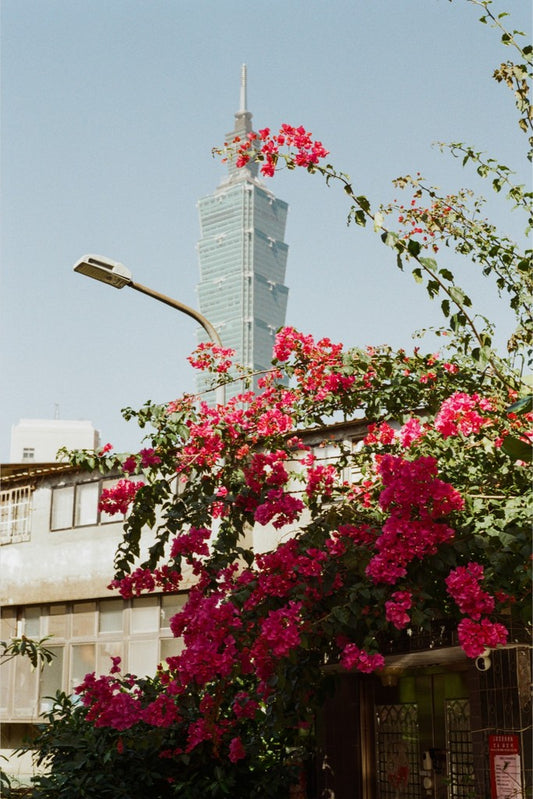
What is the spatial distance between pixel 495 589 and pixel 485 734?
2.71m

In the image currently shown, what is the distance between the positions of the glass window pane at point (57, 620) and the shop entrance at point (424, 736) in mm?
9759

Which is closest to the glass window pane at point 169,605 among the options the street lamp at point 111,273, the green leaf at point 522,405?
→ the street lamp at point 111,273

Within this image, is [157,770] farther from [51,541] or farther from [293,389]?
[51,541]

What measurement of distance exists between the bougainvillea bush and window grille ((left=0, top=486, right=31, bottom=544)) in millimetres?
10096

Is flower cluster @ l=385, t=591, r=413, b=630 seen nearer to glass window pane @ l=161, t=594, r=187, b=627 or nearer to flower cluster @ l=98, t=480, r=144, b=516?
flower cluster @ l=98, t=480, r=144, b=516

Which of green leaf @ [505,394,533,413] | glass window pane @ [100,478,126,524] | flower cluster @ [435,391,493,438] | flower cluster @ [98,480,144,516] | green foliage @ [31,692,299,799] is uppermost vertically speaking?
glass window pane @ [100,478,126,524]

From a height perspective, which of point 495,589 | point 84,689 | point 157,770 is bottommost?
point 157,770

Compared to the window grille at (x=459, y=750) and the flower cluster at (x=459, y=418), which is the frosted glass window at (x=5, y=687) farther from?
the flower cluster at (x=459, y=418)

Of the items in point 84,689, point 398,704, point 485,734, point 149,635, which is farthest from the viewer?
point 149,635

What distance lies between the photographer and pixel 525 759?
8.73 meters

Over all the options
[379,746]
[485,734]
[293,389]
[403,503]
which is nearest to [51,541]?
[379,746]

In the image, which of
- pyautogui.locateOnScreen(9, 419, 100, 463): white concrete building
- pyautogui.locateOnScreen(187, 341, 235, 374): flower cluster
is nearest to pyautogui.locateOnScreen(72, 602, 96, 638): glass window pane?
pyautogui.locateOnScreen(187, 341, 235, 374): flower cluster

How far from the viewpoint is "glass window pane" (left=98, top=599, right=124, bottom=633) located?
67.5ft

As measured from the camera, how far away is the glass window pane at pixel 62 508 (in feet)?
71.2
